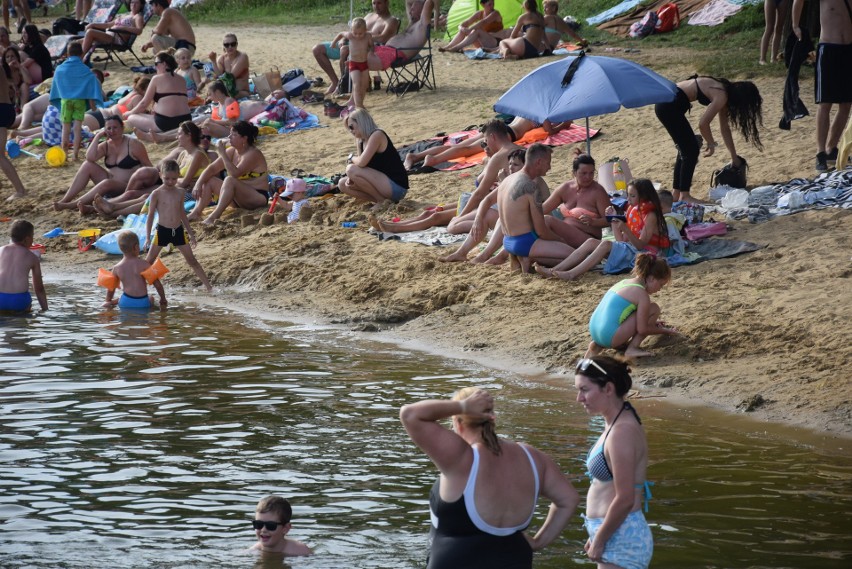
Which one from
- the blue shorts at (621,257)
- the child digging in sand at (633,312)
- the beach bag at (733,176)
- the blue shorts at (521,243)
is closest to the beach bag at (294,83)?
the beach bag at (733,176)

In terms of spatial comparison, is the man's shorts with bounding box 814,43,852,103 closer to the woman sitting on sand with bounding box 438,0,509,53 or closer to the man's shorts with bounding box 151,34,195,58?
the woman sitting on sand with bounding box 438,0,509,53

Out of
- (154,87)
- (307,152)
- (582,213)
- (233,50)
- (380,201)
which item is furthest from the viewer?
(233,50)

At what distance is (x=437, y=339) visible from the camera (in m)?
10.7

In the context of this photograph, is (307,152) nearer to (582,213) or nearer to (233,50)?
(233,50)

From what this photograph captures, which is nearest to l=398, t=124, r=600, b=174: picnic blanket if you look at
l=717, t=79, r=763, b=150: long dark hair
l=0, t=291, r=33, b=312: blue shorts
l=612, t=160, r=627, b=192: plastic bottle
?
l=612, t=160, r=627, b=192: plastic bottle

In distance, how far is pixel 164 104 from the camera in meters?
18.3

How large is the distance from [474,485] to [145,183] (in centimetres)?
1231

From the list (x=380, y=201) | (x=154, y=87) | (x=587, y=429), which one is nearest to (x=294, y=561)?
(x=587, y=429)

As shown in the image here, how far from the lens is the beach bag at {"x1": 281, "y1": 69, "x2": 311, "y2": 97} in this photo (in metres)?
20.1

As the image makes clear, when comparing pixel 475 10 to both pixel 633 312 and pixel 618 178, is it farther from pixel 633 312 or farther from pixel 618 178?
pixel 633 312

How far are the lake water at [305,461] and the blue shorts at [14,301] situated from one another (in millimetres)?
1261

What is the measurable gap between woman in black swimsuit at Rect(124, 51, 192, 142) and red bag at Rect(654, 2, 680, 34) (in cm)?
808

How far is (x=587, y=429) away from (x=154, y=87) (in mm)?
12132

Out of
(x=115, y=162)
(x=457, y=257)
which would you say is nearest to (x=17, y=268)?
(x=457, y=257)
